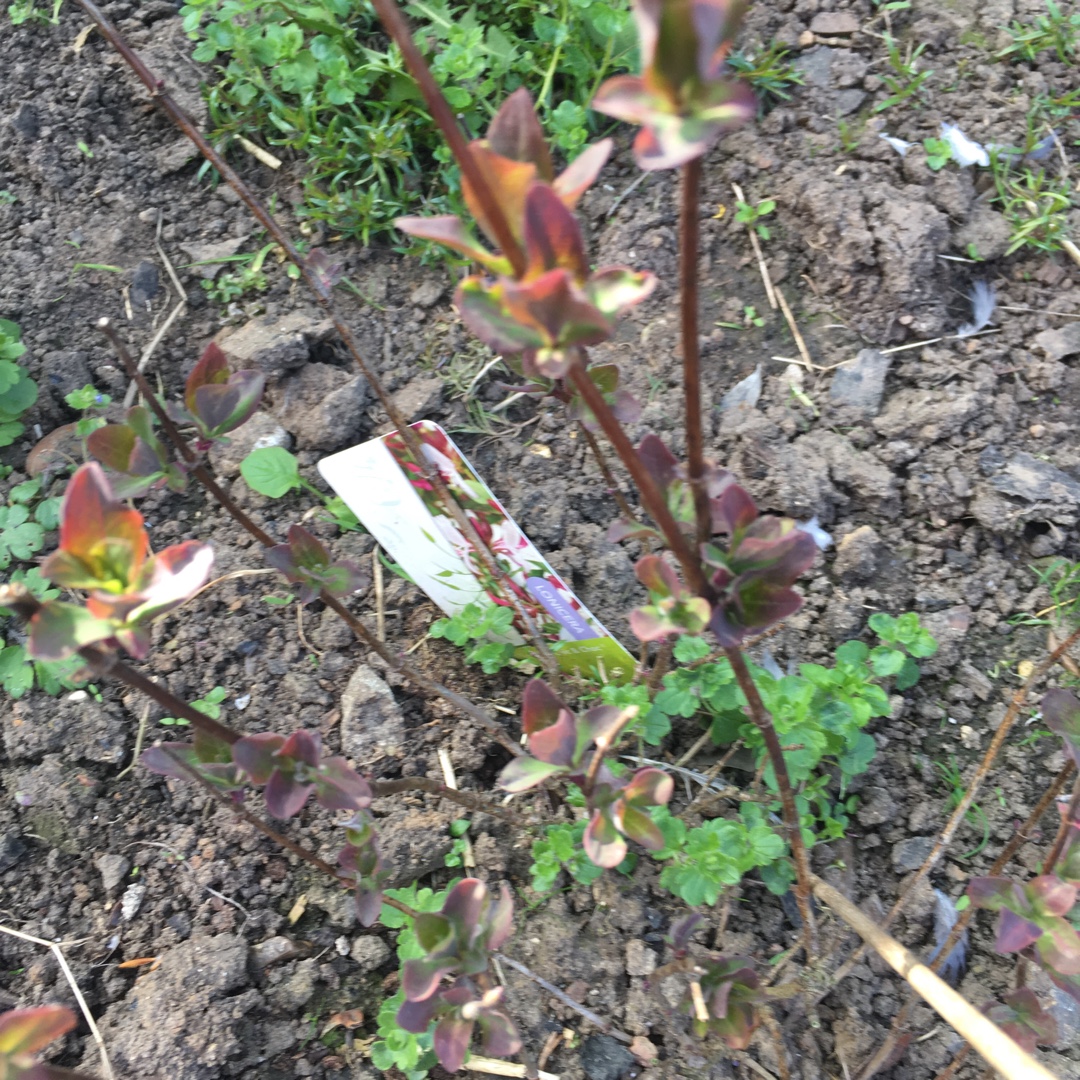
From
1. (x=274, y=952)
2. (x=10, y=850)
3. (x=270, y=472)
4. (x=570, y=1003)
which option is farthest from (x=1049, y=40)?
(x=10, y=850)

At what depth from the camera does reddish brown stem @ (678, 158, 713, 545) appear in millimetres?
723

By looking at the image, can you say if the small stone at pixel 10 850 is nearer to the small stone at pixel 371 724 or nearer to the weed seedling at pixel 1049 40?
the small stone at pixel 371 724

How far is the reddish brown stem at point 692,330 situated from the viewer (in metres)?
0.72

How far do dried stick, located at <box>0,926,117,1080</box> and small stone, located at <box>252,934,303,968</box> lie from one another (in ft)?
0.88

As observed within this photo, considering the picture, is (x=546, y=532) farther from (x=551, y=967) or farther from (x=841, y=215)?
(x=841, y=215)

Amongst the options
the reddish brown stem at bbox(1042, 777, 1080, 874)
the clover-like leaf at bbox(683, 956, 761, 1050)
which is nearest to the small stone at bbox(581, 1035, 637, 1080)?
the clover-like leaf at bbox(683, 956, 761, 1050)

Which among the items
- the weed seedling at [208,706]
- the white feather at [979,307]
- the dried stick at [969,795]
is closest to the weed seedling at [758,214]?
the white feather at [979,307]

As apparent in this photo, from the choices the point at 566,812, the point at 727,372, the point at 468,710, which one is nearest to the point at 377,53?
the point at 727,372

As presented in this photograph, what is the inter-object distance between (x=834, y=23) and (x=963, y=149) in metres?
0.56

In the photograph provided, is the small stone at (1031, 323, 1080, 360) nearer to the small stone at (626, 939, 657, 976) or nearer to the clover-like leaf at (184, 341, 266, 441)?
the small stone at (626, 939, 657, 976)

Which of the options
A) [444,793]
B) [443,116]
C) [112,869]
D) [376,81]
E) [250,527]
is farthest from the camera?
[376,81]

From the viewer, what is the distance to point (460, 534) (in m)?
1.86

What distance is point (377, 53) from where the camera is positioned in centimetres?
250

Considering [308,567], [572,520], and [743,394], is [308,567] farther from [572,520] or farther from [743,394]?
[743,394]
